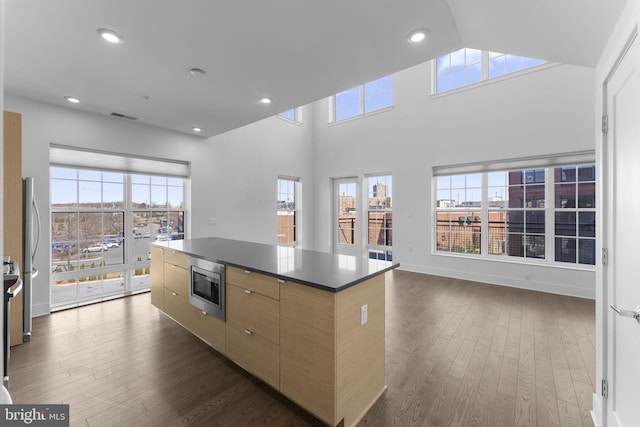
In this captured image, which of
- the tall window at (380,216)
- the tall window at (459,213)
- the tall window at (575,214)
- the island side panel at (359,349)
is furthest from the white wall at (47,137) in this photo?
the tall window at (575,214)

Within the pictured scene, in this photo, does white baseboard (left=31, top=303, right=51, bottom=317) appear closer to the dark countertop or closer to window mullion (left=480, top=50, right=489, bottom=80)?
the dark countertop

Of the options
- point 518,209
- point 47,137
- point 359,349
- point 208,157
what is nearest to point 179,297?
point 359,349

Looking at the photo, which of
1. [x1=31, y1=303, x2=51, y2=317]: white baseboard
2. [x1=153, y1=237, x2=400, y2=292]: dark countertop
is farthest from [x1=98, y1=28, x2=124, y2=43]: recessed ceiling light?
[x1=31, y1=303, x2=51, y2=317]: white baseboard

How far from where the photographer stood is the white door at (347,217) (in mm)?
6992

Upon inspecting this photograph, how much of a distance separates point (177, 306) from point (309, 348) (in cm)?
195

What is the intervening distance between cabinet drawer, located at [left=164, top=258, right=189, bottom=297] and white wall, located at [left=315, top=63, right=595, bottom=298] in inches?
172

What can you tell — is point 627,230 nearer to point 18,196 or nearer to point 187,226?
point 18,196

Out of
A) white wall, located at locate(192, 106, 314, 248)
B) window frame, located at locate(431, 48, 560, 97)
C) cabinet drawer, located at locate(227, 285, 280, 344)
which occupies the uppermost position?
window frame, located at locate(431, 48, 560, 97)

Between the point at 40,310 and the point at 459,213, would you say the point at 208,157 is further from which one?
the point at 459,213

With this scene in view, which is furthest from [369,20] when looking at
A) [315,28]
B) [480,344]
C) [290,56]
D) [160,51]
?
[480,344]

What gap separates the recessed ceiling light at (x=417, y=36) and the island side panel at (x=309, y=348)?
6.55ft

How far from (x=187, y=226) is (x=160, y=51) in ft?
10.6

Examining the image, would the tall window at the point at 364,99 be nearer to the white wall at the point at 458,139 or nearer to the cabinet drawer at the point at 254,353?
the white wall at the point at 458,139

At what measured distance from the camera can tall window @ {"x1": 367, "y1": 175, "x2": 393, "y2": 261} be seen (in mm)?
6508
